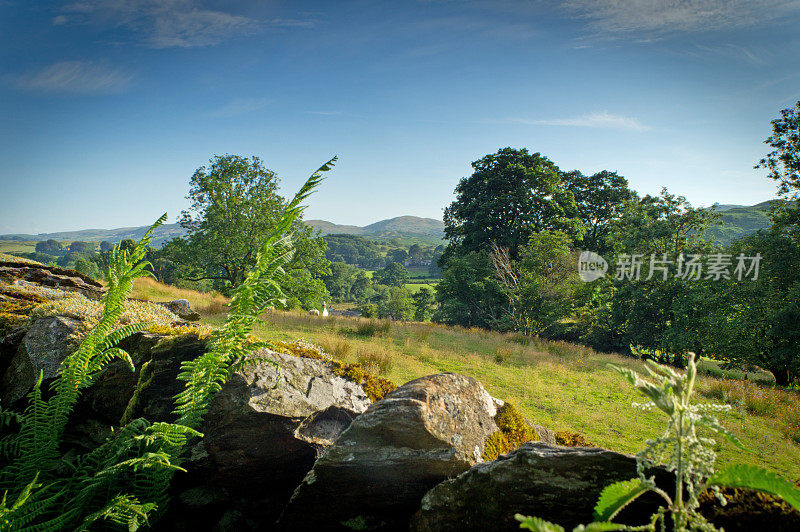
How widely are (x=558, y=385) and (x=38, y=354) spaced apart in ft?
44.0

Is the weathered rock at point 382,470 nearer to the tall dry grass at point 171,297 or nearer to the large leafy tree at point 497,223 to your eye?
the tall dry grass at point 171,297

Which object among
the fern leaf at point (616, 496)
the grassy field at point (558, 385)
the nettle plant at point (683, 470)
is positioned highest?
the nettle plant at point (683, 470)

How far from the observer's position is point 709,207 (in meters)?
23.7

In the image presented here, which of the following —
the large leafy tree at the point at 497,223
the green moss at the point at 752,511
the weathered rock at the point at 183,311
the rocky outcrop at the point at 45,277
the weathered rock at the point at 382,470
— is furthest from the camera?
the large leafy tree at the point at 497,223

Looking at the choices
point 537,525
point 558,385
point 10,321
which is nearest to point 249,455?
point 537,525

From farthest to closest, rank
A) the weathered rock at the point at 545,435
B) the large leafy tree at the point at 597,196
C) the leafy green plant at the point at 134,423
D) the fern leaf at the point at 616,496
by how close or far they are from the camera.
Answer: the large leafy tree at the point at 597,196 → the weathered rock at the point at 545,435 → the leafy green plant at the point at 134,423 → the fern leaf at the point at 616,496

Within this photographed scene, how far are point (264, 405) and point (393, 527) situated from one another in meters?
1.97

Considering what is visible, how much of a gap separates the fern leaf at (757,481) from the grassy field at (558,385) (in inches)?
270

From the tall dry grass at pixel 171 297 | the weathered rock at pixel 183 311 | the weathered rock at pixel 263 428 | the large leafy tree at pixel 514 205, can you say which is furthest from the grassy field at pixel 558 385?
the large leafy tree at pixel 514 205

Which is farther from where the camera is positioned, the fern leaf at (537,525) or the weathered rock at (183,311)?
the weathered rock at (183,311)

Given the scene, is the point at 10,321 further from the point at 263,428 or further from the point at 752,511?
the point at 752,511

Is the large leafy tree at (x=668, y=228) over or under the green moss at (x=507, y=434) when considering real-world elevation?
over

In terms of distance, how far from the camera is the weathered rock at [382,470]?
11.4 ft

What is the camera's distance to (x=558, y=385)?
40.2ft
